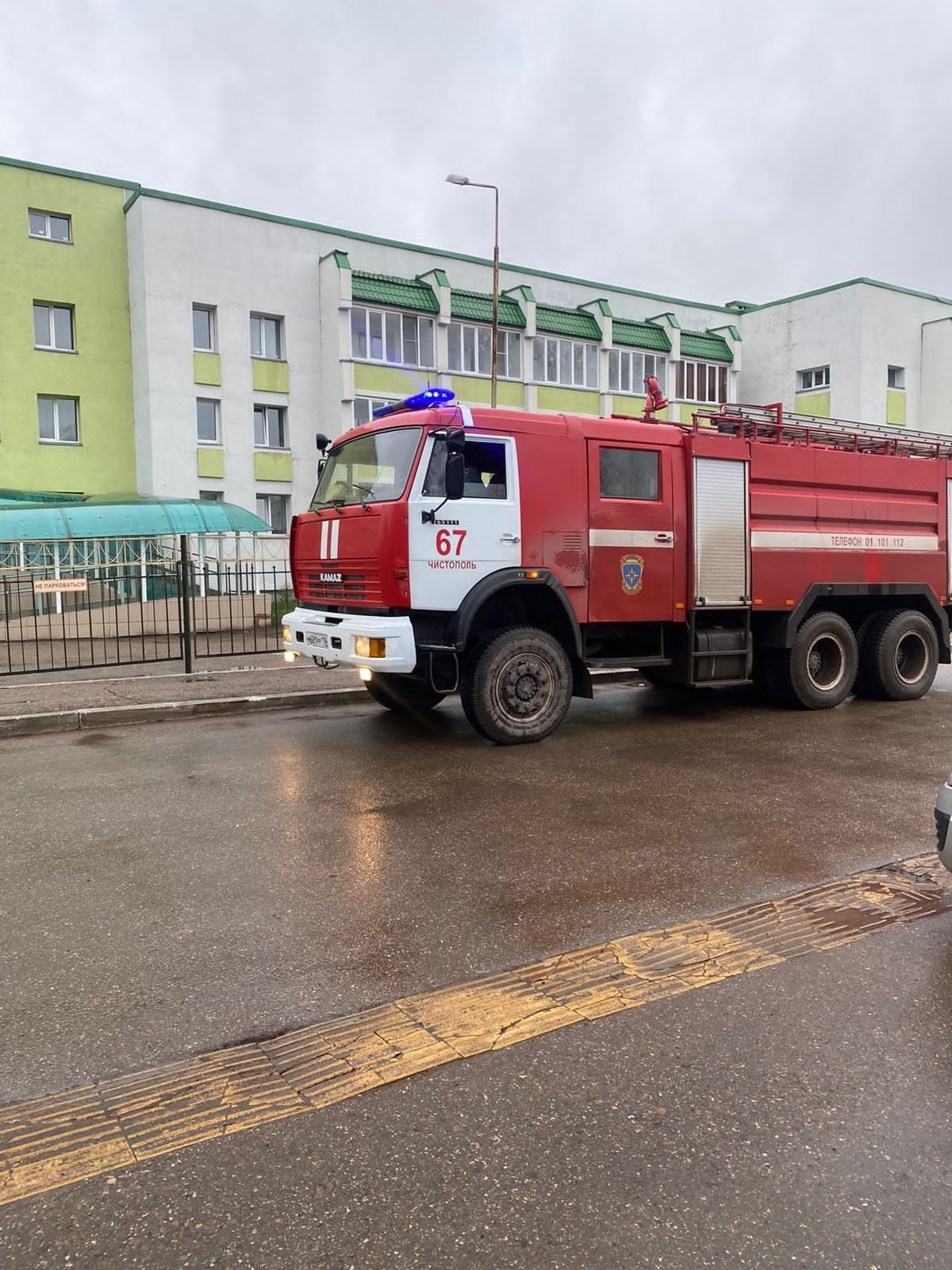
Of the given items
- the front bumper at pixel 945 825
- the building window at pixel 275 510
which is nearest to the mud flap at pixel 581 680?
the front bumper at pixel 945 825

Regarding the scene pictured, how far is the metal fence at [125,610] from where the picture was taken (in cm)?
1384

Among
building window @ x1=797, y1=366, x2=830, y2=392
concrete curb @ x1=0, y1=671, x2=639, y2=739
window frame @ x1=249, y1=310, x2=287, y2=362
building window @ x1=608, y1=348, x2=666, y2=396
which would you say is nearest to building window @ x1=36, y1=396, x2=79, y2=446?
window frame @ x1=249, y1=310, x2=287, y2=362

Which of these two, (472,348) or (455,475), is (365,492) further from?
(472,348)

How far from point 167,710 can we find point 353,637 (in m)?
3.22

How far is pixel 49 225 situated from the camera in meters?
27.1

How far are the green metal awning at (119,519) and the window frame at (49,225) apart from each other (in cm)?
824

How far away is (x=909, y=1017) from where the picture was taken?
3262mm

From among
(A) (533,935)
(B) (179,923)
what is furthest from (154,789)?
(A) (533,935)

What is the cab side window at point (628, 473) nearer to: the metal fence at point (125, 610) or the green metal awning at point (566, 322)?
the metal fence at point (125, 610)

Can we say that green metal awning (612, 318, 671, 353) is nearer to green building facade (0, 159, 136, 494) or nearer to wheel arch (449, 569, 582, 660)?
green building facade (0, 159, 136, 494)

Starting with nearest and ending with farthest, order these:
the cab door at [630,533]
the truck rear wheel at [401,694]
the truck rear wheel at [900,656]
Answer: the cab door at [630,533] < the truck rear wheel at [401,694] < the truck rear wheel at [900,656]

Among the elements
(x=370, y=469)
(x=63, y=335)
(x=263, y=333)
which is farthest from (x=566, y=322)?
(x=370, y=469)

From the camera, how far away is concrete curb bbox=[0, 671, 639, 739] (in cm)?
902

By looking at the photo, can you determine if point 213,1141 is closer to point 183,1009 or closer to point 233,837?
point 183,1009
